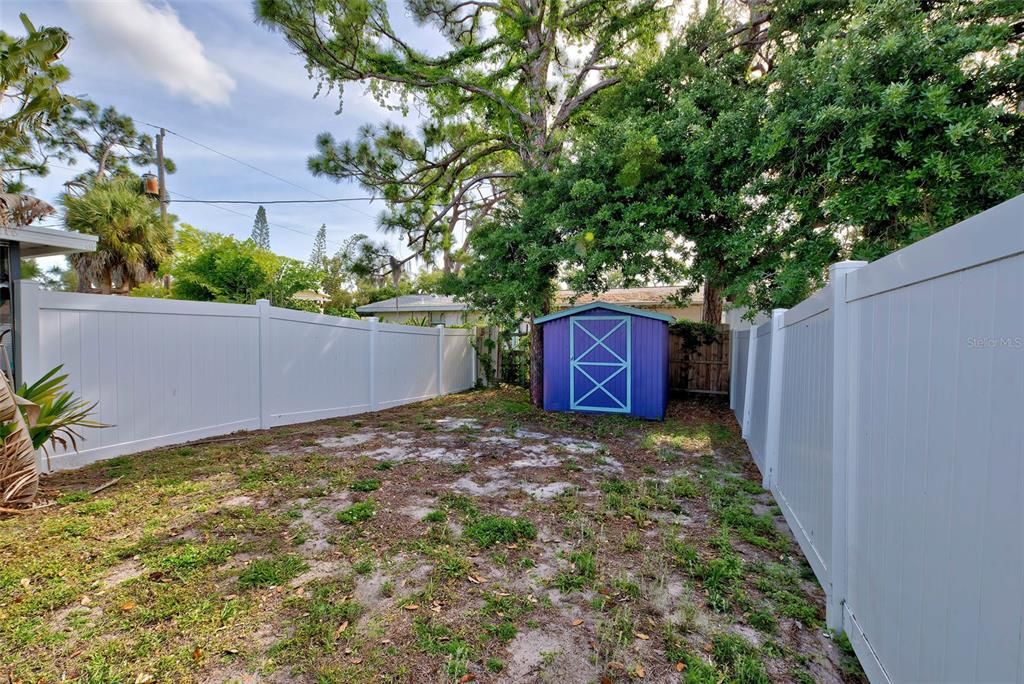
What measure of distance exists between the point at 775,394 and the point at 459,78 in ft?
28.1

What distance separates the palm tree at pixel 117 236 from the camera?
8883mm

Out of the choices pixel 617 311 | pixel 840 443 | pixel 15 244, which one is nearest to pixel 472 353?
pixel 617 311

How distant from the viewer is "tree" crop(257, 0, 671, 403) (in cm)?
771

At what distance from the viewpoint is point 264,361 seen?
5840 millimetres

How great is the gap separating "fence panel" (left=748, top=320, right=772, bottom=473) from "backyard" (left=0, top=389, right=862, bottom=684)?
0.43 m

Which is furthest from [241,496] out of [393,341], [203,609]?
[393,341]

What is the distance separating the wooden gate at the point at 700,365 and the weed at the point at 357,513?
8430 mm

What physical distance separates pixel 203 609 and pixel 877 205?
709 cm

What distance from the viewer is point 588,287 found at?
764 cm

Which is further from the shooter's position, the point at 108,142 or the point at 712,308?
the point at 108,142

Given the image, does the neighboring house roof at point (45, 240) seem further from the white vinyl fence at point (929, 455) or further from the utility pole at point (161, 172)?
the utility pole at point (161, 172)

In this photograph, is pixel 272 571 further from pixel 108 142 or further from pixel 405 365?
Answer: pixel 108 142

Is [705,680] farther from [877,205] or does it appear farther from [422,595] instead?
[877,205]

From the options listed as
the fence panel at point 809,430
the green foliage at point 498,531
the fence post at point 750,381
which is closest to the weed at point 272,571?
the green foliage at point 498,531
